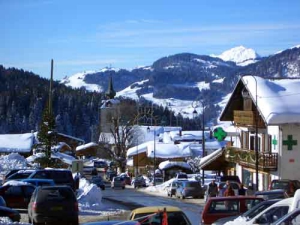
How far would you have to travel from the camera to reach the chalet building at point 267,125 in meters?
51.8

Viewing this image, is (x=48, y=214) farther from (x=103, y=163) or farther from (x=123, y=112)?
(x=103, y=163)

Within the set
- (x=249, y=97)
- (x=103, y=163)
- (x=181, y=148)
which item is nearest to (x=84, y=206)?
(x=249, y=97)

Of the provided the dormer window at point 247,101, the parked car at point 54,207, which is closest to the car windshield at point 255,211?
the parked car at point 54,207

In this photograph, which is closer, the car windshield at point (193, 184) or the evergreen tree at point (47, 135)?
the car windshield at point (193, 184)

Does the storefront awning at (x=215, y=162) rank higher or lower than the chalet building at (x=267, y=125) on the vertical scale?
lower

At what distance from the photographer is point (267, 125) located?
52.3 meters

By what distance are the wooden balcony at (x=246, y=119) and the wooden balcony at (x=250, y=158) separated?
214 centimetres

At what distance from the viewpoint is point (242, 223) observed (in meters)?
17.7

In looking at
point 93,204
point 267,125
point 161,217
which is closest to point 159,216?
point 161,217

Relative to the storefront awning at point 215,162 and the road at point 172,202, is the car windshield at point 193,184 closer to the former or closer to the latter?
the road at point 172,202

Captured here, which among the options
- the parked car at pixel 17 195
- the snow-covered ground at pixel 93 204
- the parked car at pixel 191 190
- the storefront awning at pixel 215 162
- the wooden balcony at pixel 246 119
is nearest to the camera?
the parked car at pixel 17 195

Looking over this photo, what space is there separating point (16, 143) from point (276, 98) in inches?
2586

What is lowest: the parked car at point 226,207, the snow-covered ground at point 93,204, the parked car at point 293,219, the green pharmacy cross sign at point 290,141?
the snow-covered ground at point 93,204

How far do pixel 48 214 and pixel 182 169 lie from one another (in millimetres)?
70262
